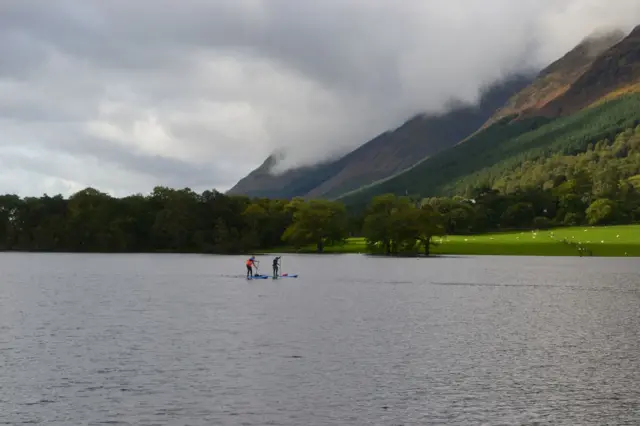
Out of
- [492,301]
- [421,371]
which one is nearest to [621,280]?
[492,301]

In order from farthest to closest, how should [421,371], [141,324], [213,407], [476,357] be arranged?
[141,324] < [476,357] < [421,371] < [213,407]

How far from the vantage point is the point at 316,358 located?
43938 millimetres

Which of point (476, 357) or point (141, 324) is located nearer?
point (476, 357)

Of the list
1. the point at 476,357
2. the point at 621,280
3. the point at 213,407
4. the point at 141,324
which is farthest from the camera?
the point at 621,280

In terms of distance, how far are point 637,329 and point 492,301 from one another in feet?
75.4

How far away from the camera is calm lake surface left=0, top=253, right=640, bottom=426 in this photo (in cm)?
3198

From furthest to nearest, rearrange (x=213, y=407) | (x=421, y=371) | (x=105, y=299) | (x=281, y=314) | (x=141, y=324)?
(x=105, y=299) → (x=281, y=314) → (x=141, y=324) → (x=421, y=371) → (x=213, y=407)

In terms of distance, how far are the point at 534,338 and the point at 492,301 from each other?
90.5 ft

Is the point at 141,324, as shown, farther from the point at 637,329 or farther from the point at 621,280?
the point at 621,280

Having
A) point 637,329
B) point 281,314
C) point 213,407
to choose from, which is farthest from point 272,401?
point 637,329

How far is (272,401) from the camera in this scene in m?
33.5

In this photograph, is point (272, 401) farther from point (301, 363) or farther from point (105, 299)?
point (105, 299)

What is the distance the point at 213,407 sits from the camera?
32.2 meters

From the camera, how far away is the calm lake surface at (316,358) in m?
32.0
